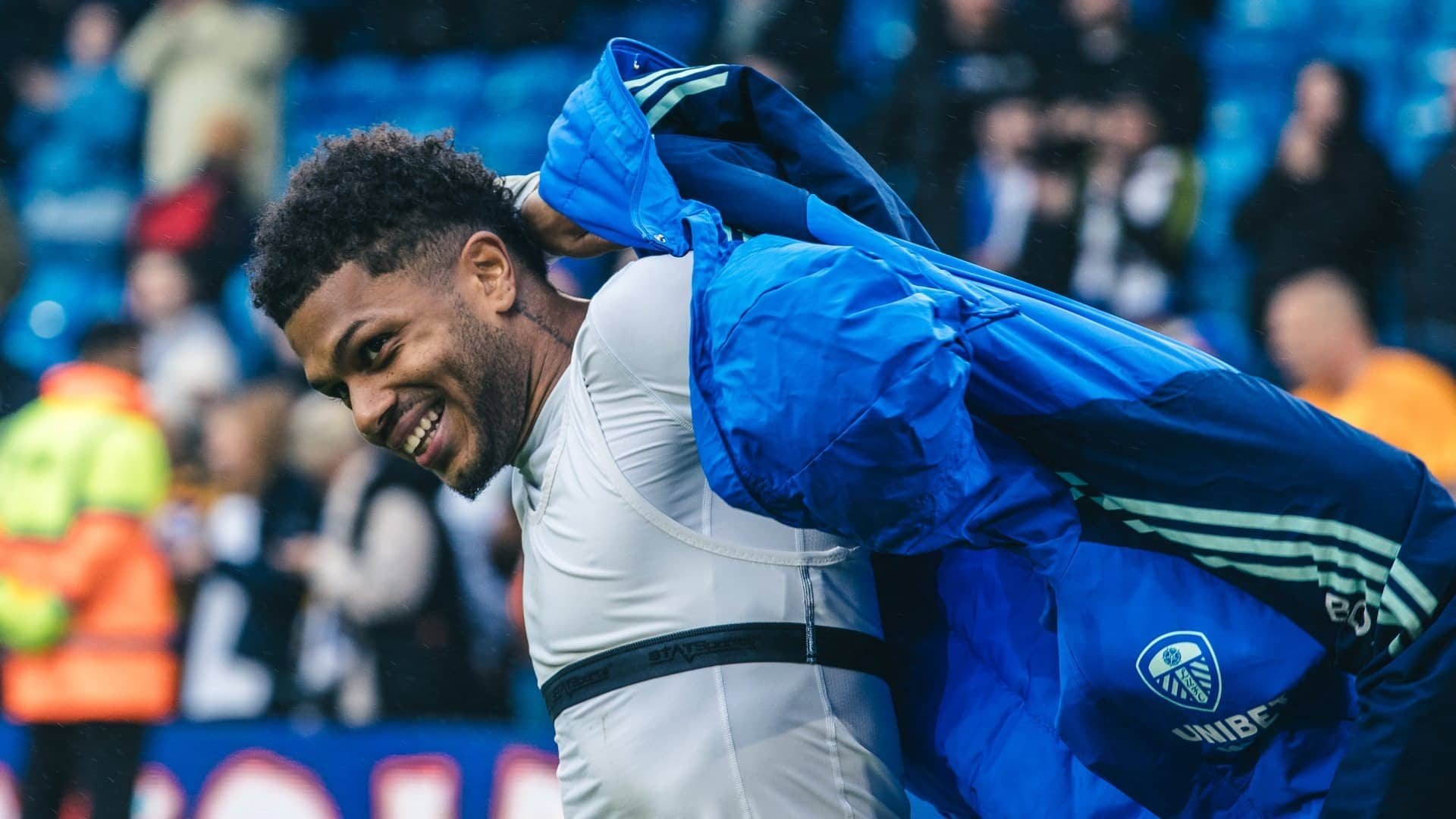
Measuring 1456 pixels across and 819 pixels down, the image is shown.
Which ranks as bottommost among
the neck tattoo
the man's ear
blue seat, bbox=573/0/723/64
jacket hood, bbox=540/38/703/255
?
the neck tattoo

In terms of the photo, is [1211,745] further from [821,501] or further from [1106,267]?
[1106,267]

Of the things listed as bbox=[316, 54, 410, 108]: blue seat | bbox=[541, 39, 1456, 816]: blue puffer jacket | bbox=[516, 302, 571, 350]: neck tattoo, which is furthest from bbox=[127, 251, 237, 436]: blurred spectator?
bbox=[541, 39, 1456, 816]: blue puffer jacket

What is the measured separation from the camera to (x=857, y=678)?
7.65 ft

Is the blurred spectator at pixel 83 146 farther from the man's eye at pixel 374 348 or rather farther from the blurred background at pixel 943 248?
the man's eye at pixel 374 348

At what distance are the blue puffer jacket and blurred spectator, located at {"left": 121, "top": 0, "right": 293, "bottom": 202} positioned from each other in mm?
Answer: 7244

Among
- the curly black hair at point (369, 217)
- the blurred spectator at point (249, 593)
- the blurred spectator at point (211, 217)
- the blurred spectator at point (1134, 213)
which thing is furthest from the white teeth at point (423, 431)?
the blurred spectator at point (211, 217)

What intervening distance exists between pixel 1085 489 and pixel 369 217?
1.10 meters

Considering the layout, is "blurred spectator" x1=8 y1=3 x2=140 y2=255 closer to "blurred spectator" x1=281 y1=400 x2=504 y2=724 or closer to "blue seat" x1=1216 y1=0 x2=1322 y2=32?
"blurred spectator" x1=281 y1=400 x2=504 y2=724

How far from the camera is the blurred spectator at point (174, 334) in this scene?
7801 millimetres

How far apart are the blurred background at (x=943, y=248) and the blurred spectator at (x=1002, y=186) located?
0.04 ft

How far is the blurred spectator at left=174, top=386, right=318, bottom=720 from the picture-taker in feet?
21.5

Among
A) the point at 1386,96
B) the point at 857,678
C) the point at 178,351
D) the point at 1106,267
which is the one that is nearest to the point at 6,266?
the point at 178,351

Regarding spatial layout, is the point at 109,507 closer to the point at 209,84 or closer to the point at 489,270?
the point at 489,270

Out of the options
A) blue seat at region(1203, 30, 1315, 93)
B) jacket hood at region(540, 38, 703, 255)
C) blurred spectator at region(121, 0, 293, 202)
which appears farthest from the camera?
blurred spectator at region(121, 0, 293, 202)
